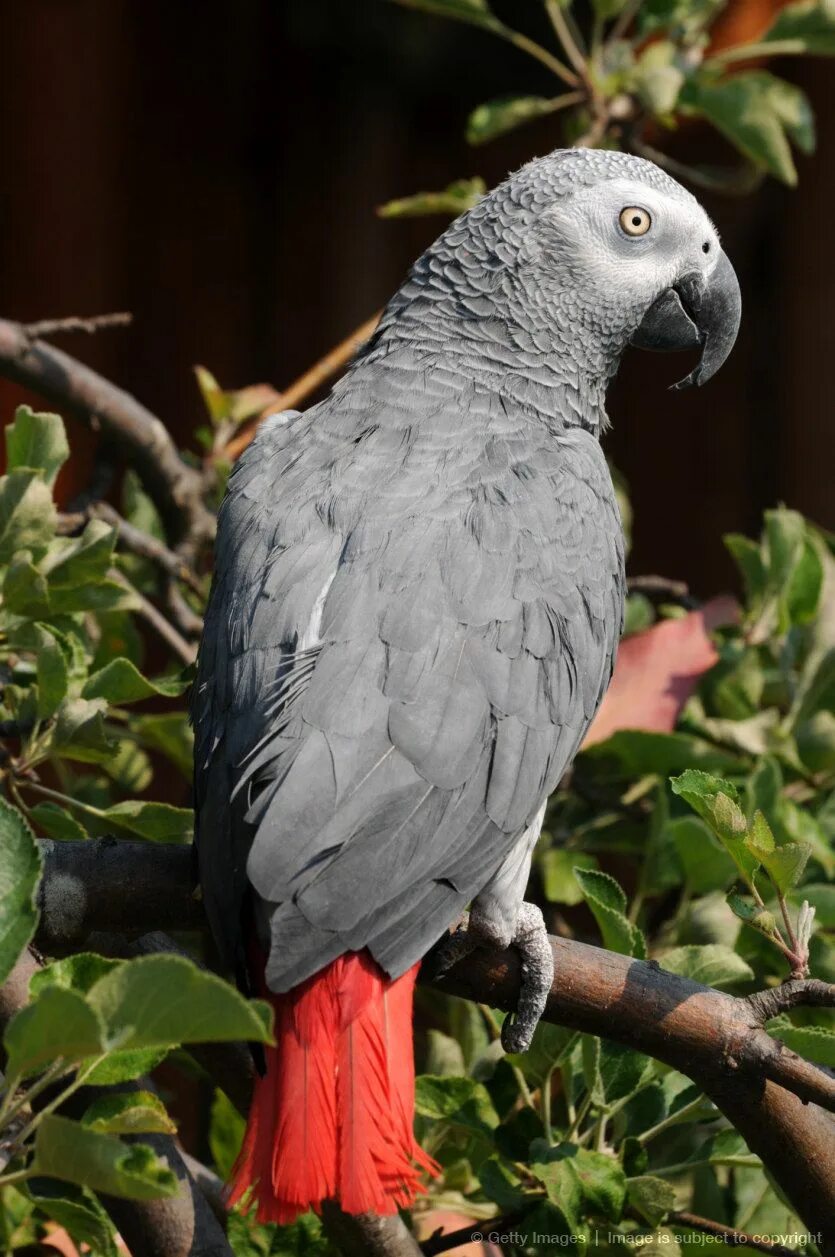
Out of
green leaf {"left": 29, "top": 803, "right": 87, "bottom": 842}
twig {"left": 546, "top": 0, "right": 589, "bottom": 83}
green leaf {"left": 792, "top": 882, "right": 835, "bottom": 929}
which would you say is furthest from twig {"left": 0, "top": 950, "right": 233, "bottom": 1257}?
twig {"left": 546, "top": 0, "right": 589, "bottom": 83}

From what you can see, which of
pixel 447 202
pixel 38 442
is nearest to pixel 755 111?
pixel 447 202

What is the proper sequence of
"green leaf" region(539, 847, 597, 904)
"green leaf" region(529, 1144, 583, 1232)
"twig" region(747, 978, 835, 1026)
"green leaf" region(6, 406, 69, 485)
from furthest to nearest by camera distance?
1. "green leaf" region(539, 847, 597, 904)
2. "green leaf" region(6, 406, 69, 485)
3. "green leaf" region(529, 1144, 583, 1232)
4. "twig" region(747, 978, 835, 1026)

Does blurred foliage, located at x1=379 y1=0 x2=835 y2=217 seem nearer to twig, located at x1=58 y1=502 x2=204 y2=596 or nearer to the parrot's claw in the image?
twig, located at x1=58 y1=502 x2=204 y2=596

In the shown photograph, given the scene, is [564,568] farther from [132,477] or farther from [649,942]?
[132,477]

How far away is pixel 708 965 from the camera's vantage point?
1041 millimetres

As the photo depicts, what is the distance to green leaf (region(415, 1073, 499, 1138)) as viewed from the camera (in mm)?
1046

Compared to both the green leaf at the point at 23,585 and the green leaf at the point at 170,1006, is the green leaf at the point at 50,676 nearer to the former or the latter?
the green leaf at the point at 23,585

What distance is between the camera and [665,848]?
1282 mm

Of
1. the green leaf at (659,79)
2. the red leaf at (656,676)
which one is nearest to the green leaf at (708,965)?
the red leaf at (656,676)

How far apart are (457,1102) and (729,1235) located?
22 centimetres

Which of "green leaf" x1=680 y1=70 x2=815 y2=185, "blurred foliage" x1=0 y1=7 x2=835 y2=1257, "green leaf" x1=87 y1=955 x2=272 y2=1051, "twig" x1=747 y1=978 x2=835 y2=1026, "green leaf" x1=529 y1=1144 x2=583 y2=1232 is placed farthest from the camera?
"green leaf" x1=680 y1=70 x2=815 y2=185

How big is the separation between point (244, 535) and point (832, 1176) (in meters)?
0.63

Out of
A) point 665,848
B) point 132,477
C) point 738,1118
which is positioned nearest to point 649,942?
point 665,848

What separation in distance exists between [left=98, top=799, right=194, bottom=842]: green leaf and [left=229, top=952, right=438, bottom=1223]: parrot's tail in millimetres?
210
